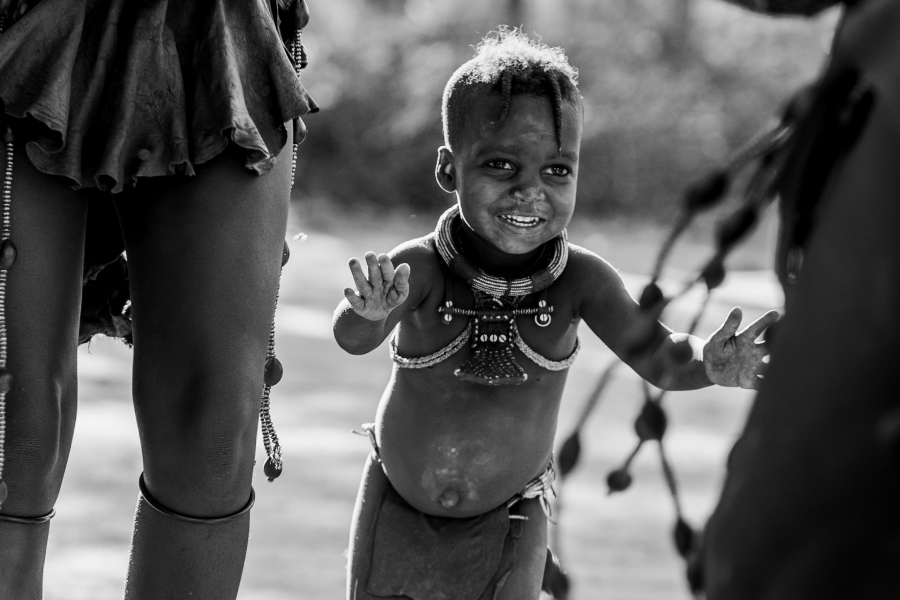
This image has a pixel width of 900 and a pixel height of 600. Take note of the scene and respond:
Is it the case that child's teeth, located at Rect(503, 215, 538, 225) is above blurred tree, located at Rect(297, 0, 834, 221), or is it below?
above

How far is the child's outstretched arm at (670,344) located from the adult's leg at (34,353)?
1002 millimetres

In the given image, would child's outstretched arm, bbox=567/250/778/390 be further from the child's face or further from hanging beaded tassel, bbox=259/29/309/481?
hanging beaded tassel, bbox=259/29/309/481

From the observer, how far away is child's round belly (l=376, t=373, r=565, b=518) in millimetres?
2752

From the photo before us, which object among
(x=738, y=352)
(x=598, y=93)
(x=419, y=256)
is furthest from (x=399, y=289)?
(x=598, y=93)

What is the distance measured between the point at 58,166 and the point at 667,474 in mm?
1168

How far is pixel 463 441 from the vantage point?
2752 millimetres

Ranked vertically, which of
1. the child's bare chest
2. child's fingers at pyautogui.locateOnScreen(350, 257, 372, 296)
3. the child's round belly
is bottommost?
the child's round belly

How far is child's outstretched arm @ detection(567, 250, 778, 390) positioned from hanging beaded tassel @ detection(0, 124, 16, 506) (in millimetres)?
1058

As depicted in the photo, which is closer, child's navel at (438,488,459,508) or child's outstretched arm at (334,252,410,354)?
child's outstretched arm at (334,252,410,354)

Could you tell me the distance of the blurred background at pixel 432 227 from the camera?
4.66 meters

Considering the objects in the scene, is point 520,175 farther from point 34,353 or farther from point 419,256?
point 34,353

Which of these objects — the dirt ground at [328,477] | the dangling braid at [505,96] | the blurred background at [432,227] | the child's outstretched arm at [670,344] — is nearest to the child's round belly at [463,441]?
the child's outstretched arm at [670,344]

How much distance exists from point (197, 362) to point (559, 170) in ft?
2.84

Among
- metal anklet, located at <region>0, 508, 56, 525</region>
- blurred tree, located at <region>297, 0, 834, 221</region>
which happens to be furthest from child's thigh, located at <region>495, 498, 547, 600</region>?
blurred tree, located at <region>297, 0, 834, 221</region>
